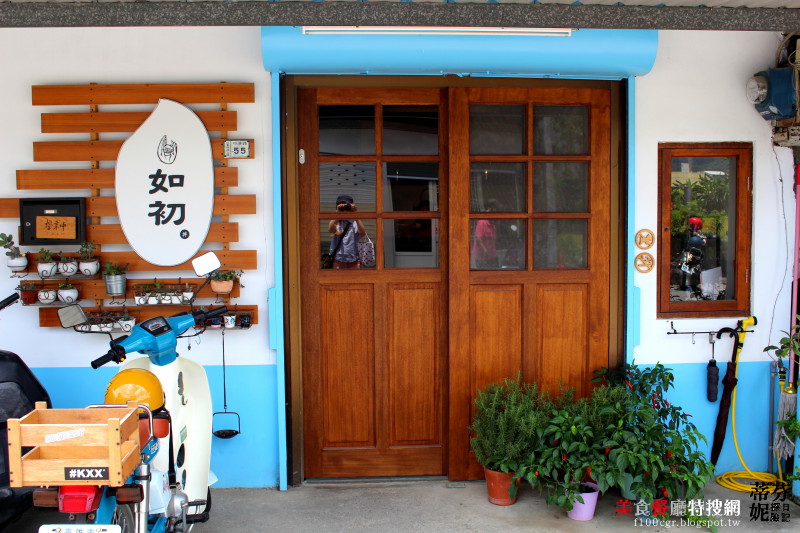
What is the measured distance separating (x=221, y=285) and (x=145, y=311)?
58cm

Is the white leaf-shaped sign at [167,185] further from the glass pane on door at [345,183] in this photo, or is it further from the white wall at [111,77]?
the glass pane on door at [345,183]

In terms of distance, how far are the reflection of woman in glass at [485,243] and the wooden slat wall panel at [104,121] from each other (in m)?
1.76

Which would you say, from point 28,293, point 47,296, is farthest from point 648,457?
point 28,293

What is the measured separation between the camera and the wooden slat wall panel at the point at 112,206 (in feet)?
15.4

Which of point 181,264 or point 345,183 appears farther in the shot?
point 345,183

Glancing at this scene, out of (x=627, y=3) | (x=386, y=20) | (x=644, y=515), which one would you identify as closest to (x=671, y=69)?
(x=627, y=3)

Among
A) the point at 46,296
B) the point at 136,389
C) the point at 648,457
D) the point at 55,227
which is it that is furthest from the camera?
the point at 55,227

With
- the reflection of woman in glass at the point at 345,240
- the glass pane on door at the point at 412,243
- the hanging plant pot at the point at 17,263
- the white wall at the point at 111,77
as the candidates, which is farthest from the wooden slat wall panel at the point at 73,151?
the glass pane on door at the point at 412,243

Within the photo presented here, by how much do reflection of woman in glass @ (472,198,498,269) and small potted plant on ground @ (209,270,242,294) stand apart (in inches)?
63.8

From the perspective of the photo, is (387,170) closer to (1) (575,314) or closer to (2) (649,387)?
(1) (575,314)

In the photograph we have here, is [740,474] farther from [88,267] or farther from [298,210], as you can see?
[88,267]

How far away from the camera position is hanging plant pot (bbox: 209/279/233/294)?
4.61 metres

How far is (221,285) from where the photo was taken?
182 inches

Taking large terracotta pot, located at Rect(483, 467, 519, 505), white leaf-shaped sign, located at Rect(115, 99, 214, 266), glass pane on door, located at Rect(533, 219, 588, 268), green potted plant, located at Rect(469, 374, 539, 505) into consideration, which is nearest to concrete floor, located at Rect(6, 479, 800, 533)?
large terracotta pot, located at Rect(483, 467, 519, 505)
